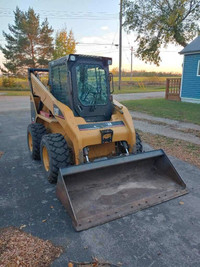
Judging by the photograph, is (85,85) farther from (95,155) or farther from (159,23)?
(159,23)

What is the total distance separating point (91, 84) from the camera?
13.9 ft

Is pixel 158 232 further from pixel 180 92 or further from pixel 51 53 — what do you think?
pixel 51 53

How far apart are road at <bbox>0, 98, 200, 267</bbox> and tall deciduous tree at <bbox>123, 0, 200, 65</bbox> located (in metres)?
17.4

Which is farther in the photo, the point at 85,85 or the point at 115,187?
the point at 85,85

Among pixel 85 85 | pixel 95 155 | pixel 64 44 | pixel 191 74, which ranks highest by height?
pixel 64 44

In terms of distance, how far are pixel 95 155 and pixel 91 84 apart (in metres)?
1.40

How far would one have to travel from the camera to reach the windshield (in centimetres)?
408

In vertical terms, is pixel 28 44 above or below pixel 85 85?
above

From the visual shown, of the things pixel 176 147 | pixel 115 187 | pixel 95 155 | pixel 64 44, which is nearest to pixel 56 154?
pixel 95 155

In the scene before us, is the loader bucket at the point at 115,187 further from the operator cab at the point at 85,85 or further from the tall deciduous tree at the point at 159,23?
the tall deciduous tree at the point at 159,23

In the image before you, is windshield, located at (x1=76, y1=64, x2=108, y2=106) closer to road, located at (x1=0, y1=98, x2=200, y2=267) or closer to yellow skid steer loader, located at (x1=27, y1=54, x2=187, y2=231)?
yellow skid steer loader, located at (x1=27, y1=54, x2=187, y2=231)

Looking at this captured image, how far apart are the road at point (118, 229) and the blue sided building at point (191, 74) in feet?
39.7

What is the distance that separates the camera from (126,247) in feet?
8.23

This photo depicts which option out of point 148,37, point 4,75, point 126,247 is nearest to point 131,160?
point 126,247
